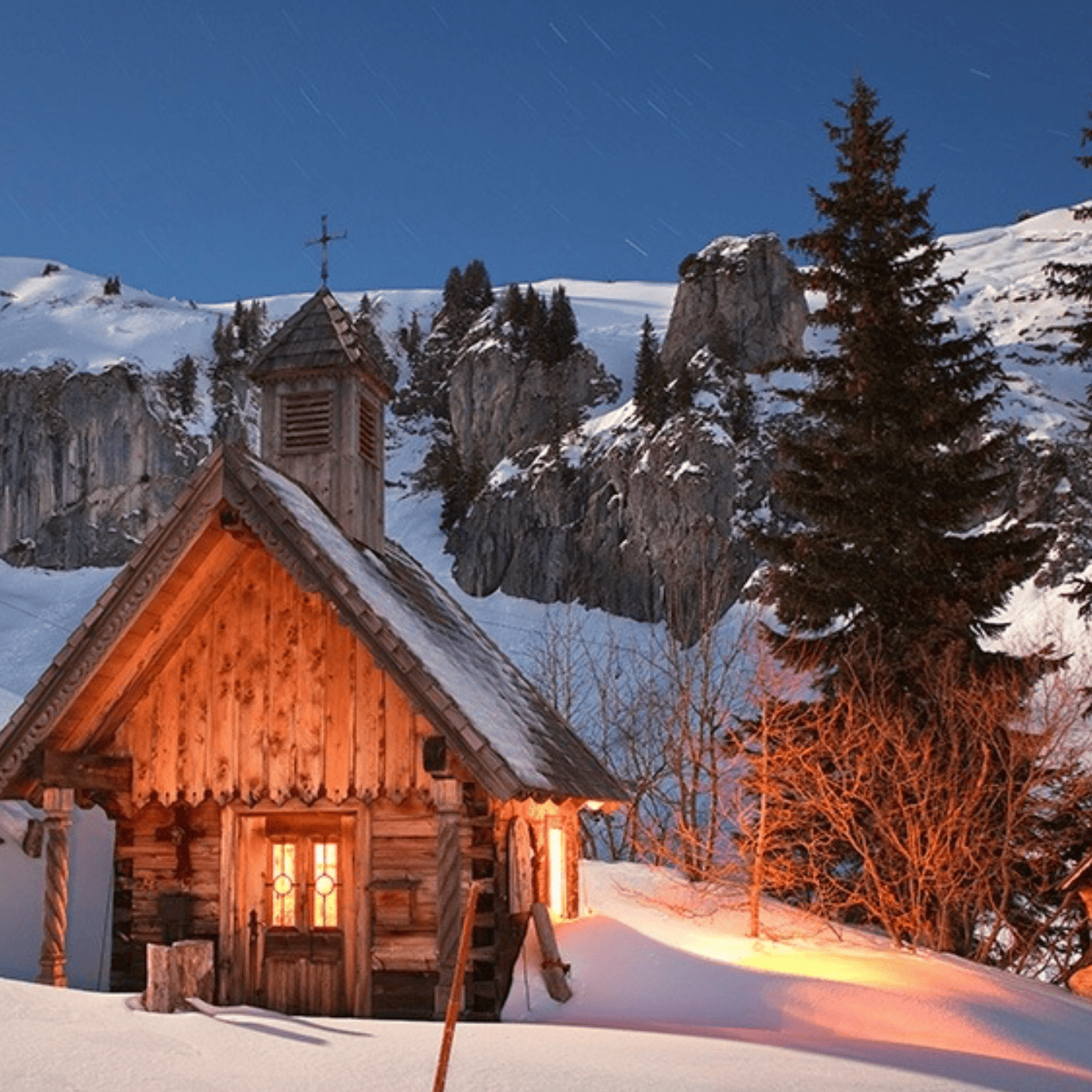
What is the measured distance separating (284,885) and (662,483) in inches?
2630

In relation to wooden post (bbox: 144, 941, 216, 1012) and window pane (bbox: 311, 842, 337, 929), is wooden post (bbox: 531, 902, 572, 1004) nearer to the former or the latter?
window pane (bbox: 311, 842, 337, 929)

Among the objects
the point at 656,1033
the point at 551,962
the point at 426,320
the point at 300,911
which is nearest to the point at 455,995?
the point at 656,1033

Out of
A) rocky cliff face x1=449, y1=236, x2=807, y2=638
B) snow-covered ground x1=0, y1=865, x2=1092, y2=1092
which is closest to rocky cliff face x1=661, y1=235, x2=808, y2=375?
rocky cliff face x1=449, y1=236, x2=807, y2=638

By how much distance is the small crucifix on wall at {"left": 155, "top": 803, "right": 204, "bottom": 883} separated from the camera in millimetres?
15984

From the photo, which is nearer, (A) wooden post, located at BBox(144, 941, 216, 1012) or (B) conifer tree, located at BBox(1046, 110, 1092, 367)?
(A) wooden post, located at BBox(144, 941, 216, 1012)

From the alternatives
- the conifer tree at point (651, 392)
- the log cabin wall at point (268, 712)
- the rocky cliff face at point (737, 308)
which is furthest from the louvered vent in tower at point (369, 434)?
the rocky cliff face at point (737, 308)

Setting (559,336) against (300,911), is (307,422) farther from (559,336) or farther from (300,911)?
(559,336)

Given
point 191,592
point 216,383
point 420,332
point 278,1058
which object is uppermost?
point 420,332

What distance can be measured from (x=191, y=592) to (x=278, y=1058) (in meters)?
7.94

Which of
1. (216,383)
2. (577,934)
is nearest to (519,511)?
(216,383)

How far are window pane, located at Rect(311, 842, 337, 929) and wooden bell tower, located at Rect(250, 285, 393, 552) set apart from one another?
4.46 m

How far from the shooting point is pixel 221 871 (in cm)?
1577

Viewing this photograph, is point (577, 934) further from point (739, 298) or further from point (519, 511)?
point (739, 298)

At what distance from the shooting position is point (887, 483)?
71.9 ft
